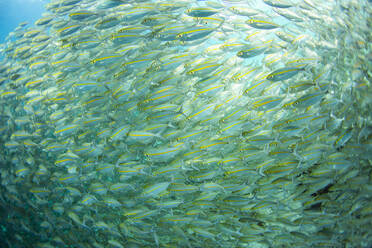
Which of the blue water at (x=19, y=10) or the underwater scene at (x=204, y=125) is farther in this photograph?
the blue water at (x=19, y=10)

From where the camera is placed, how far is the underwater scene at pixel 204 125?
3.56 m

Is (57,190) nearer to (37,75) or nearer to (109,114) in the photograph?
(109,114)

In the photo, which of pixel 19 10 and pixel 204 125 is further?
pixel 19 10

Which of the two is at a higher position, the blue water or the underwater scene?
the blue water

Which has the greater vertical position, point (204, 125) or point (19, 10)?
point (19, 10)

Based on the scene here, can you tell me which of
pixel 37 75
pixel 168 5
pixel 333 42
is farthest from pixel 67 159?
pixel 333 42

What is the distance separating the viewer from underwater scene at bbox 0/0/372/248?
3564 millimetres

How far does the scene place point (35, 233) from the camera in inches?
212

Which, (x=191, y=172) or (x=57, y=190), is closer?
(x=191, y=172)

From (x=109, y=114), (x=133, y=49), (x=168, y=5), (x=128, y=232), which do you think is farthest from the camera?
(x=128, y=232)

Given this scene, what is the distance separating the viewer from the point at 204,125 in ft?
13.3

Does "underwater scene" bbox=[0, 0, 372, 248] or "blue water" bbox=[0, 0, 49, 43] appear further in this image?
"blue water" bbox=[0, 0, 49, 43]

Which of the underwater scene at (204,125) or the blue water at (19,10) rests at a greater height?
the blue water at (19,10)

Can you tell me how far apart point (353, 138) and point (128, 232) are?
4857 millimetres
